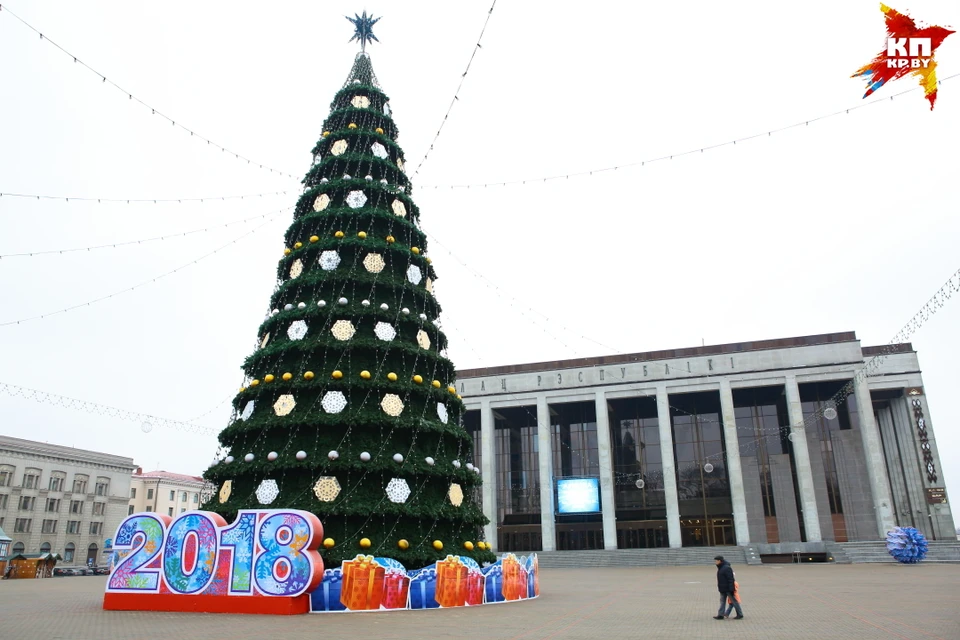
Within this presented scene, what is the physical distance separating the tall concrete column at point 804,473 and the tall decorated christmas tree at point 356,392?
1444 inches

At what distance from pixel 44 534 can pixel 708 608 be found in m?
71.9

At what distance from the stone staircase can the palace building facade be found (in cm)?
236

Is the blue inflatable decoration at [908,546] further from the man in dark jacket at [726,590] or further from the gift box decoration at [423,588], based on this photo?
the gift box decoration at [423,588]

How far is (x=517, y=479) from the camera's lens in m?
58.7

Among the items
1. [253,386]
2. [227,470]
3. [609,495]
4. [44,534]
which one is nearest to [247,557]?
[227,470]

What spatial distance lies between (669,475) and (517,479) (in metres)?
14.4

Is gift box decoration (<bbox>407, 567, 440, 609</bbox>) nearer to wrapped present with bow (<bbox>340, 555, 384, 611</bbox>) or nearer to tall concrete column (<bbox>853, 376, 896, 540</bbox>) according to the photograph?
wrapped present with bow (<bbox>340, 555, 384, 611</bbox>)

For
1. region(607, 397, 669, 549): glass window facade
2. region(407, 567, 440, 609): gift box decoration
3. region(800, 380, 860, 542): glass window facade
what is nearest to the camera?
region(407, 567, 440, 609): gift box decoration

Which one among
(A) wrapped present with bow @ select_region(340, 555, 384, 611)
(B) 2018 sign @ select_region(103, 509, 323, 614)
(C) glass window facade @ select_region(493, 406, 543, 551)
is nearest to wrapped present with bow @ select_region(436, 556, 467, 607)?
(A) wrapped present with bow @ select_region(340, 555, 384, 611)

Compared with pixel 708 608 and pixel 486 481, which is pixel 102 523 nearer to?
pixel 486 481

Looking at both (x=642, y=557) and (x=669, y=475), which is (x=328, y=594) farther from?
(x=669, y=475)

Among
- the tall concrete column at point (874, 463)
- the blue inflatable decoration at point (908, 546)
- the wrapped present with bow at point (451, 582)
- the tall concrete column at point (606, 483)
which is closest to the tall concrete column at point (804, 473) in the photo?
the tall concrete column at point (874, 463)

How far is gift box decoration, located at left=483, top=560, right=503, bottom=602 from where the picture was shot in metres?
17.1

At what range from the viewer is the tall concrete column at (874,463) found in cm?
4569
